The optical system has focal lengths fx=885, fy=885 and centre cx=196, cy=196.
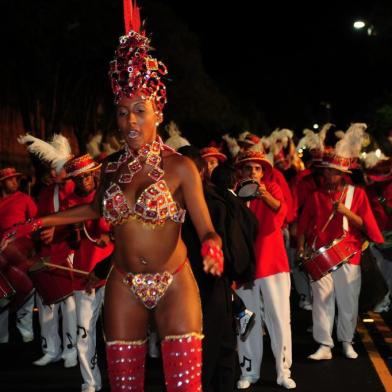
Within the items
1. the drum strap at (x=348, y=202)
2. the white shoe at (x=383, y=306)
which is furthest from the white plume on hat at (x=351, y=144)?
the white shoe at (x=383, y=306)

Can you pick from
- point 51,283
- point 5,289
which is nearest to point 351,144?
point 51,283

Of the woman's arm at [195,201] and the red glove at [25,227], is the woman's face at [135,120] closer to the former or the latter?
the woman's arm at [195,201]

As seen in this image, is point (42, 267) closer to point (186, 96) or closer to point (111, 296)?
point (111, 296)

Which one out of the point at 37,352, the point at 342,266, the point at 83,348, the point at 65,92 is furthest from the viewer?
the point at 65,92

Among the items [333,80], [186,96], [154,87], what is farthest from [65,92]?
[333,80]

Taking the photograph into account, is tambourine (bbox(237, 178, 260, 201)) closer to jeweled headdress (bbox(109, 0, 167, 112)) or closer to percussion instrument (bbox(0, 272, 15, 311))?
jeweled headdress (bbox(109, 0, 167, 112))

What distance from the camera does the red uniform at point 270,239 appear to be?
7.76 meters

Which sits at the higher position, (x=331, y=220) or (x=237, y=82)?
(x=237, y=82)

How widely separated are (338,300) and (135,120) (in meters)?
4.48

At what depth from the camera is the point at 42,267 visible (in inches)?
321

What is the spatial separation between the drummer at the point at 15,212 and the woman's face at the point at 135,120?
5315mm

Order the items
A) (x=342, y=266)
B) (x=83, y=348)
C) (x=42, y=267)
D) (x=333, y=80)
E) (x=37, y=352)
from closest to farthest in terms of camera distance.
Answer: (x=83, y=348) → (x=42, y=267) → (x=342, y=266) → (x=37, y=352) → (x=333, y=80)

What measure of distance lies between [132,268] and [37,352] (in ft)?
17.1

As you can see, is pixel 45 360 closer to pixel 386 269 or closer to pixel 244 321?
pixel 244 321
